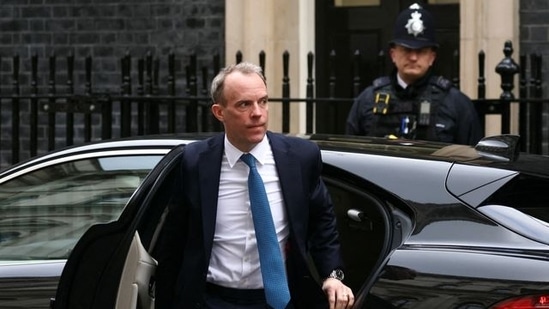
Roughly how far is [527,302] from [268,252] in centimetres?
81

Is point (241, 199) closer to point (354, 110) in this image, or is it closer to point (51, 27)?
point (354, 110)

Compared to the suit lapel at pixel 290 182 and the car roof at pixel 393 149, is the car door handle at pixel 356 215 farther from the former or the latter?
the suit lapel at pixel 290 182

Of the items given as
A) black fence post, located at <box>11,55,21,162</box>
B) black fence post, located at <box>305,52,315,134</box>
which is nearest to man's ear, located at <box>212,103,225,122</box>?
black fence post, located at <box>305,52,315,134</box>

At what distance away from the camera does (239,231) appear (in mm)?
3508

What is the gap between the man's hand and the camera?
133 inches

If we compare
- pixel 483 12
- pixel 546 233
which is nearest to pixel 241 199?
pixel 546 233

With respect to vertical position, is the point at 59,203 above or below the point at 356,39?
below

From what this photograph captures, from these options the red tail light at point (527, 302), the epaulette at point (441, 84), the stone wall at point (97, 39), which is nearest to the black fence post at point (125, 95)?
the stone wall at point (97, 39)

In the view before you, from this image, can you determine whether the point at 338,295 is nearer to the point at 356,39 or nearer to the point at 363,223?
the point at 363,223

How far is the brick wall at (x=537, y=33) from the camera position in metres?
8.98

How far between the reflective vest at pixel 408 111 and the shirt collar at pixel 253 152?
212cm

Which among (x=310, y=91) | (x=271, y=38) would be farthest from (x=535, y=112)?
(x=271, y=38)

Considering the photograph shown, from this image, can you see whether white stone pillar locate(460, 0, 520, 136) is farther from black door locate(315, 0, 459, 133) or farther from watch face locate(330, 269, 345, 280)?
watch face locate(330, 269, 345, 280)

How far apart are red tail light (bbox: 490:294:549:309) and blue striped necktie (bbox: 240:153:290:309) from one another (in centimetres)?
69
